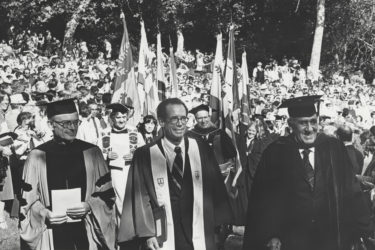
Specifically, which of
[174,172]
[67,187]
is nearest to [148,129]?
[67,187]

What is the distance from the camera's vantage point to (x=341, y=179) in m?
5.56

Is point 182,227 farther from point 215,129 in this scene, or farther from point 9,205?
point 9,205

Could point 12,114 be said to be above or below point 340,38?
below

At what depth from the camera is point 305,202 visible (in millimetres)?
5430

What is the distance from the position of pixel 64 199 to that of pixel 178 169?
0.98 metres

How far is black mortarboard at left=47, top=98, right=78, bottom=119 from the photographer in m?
5.66

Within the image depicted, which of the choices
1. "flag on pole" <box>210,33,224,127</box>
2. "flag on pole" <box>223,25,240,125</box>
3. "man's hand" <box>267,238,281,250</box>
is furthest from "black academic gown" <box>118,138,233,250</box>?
"flag on pole" <box>223,25,240,125</box>

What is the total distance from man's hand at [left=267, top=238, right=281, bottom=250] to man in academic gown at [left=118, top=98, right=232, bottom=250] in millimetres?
386

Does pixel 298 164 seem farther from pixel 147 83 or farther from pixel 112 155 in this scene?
pixel 147 83

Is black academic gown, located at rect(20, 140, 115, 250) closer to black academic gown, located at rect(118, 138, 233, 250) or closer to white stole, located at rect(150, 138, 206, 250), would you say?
black academic gown, located at rect(118, 138, 233, 250)

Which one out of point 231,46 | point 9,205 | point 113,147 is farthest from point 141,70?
point 113,147

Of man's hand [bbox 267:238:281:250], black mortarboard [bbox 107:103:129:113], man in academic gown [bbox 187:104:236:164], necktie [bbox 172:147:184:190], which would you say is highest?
black mortarboard [bbox 107:103:129:113]

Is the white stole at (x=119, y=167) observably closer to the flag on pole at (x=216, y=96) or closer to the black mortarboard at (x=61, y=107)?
the flag on pole at (x=216, y=96)

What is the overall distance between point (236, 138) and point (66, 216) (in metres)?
5.38
